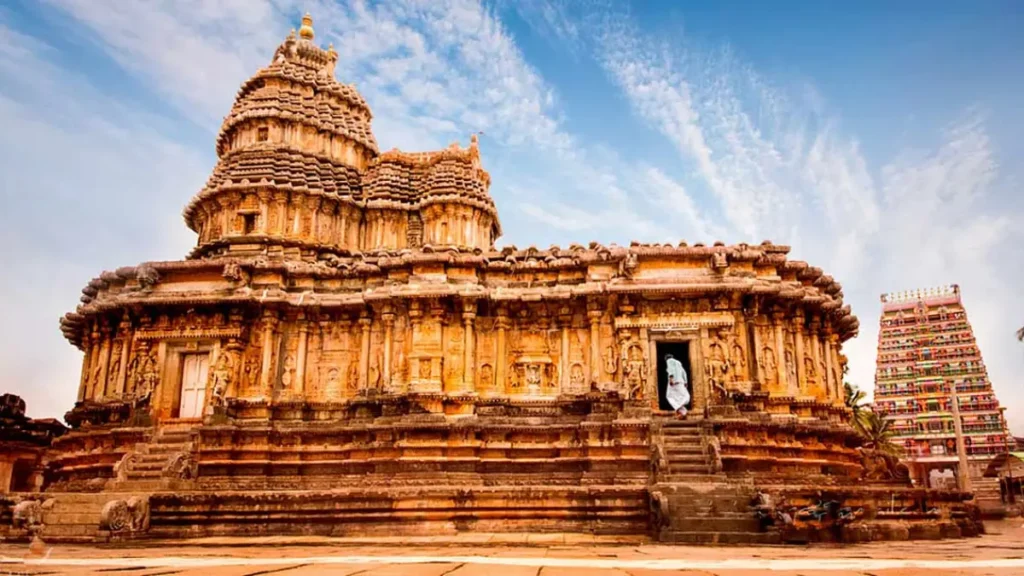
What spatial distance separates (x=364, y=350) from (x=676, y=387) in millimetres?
8947

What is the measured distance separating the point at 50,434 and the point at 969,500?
3254 centimetres

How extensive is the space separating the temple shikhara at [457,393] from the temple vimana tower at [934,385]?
119ft

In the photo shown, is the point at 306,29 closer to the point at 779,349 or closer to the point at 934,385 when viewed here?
the point at 779,349

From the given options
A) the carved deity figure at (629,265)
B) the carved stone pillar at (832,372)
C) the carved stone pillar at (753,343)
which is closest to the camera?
the carved stone pillar at (753,343)

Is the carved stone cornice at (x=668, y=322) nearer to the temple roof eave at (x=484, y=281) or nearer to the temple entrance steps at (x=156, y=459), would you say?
the temple roof eave at (x=484, y=281)

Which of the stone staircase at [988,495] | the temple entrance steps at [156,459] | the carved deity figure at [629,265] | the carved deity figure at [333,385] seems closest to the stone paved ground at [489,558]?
the temple entrance steps at [156,459]

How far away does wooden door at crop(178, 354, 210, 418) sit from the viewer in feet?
73.2

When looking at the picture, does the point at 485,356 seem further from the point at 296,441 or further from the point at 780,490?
the point at 780,490

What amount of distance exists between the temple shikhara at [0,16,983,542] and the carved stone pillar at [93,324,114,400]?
7 centimetres

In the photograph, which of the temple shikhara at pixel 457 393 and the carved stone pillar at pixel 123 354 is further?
the carved stone pillar at pixel 123 354

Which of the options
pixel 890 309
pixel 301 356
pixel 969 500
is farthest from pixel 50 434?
pixel 890 309

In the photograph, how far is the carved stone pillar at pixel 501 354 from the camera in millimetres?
21562

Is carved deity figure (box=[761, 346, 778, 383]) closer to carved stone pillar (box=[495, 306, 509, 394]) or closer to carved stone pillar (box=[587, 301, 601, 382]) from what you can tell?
carved stone pillar (box=[587, 301, 601, 382])

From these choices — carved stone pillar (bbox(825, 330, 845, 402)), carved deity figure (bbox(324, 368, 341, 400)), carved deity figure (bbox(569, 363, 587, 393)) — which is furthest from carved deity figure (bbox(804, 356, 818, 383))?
carved deity figure (bbox(324, 368, 341, 400))
